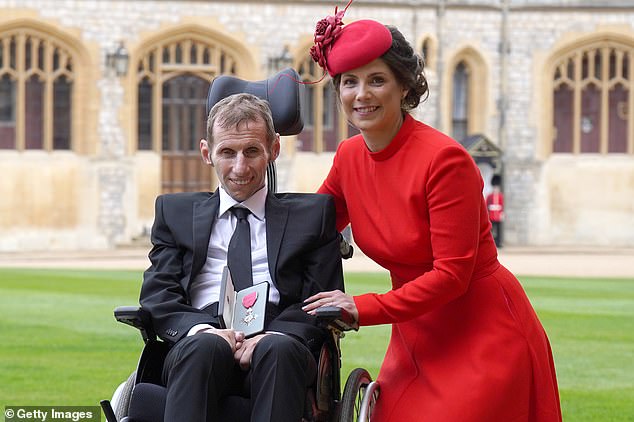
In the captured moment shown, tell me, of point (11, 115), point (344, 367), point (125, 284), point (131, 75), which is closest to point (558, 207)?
point (131, 75)

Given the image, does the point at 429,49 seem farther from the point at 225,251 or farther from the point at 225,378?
the point at 225,378

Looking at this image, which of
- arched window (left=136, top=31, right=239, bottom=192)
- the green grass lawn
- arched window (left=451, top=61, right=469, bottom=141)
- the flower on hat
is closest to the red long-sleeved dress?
the flower on hat

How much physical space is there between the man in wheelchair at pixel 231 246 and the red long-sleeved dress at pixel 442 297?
173mm

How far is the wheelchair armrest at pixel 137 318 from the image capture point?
4.21m

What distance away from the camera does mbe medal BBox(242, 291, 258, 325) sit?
4.21 metres

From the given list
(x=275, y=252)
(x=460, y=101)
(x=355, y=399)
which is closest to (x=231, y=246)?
(x=275, y=252)

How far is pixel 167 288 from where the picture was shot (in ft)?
14.2

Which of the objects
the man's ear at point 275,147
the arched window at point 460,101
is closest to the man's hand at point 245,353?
the man's ear at point 275,147

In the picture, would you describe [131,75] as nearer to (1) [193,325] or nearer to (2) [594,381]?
(2) [594,381]

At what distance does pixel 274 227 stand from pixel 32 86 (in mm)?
20734

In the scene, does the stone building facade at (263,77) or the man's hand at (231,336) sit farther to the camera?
the stone building facade at (263,77)

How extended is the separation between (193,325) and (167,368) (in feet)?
0.52

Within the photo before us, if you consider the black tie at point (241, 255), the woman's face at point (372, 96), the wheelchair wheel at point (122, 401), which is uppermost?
the woman's face at point (372, 96)
